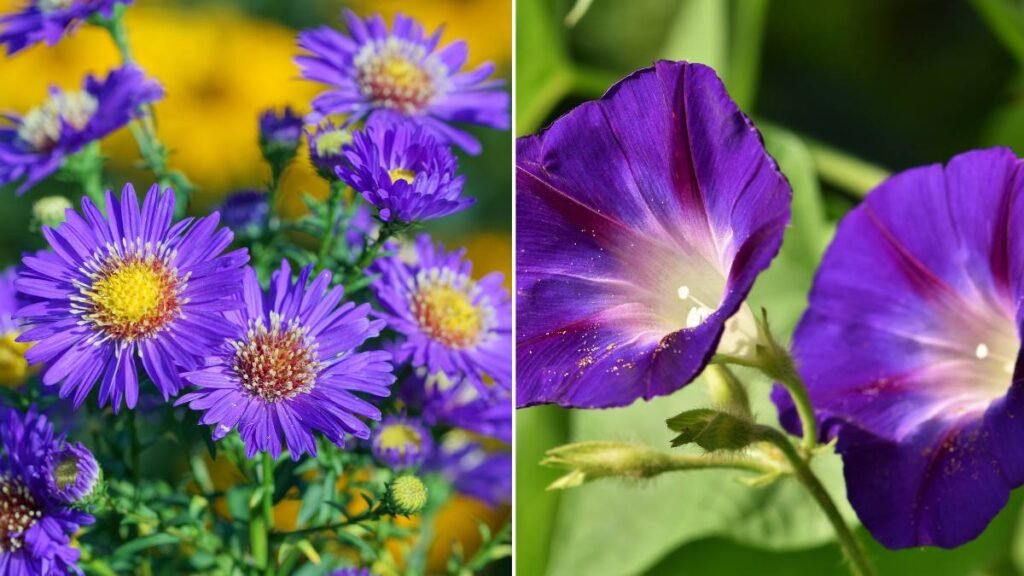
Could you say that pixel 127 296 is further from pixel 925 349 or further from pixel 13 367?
pixel 925 349

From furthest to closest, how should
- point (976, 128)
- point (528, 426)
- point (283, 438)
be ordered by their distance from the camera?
point (976, 128) < point (528, 426) < point (283, 438)

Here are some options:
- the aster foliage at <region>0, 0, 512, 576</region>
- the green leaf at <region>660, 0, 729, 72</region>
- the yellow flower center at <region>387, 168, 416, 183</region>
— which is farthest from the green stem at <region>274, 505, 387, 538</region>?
the green leaf at <region>660, 0, 729, 72</region>

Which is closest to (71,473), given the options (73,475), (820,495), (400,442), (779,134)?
(73,475)

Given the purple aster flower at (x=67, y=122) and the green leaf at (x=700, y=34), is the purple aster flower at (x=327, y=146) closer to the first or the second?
the purple aster flower at (x=67, y=122)

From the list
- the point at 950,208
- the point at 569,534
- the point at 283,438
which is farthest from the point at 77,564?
the point at 950,208

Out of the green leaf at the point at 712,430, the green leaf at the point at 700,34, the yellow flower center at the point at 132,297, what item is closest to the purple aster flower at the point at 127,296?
the yellow flower center at the point at 132,297

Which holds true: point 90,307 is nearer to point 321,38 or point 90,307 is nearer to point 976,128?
point 321,38
